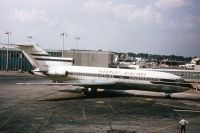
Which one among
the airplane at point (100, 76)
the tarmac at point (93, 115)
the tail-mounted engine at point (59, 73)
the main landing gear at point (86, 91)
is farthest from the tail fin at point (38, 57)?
the tarmac at point (93, 115)

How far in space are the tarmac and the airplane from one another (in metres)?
1.97

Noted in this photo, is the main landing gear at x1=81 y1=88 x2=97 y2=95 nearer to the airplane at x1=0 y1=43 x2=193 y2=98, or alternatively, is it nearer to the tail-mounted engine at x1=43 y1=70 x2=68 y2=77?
the airplane at x1=0 y1=43 x2=193 y2=98

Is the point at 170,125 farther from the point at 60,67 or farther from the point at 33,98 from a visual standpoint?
the point at 60,67

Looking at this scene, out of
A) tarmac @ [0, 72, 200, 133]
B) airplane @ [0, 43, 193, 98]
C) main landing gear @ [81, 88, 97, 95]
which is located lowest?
tarmac @ [0, 72, 200, 133]

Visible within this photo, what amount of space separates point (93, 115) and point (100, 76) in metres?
13.7

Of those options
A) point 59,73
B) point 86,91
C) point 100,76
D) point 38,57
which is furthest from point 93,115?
point 38,57

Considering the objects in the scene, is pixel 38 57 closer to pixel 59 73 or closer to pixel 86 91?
pixel 59 73

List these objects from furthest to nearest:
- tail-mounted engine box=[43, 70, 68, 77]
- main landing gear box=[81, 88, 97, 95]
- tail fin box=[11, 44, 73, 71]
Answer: tail fin box=[11, 44, 73, 71] < tail-mounted engine box=[43, 70, 68, 77] < main landing gear box=[81, 88, 97, 95]

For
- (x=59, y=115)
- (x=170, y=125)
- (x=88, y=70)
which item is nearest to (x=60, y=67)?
(x=88, y=70)

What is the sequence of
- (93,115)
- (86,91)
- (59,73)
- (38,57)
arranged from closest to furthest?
(93,115), (86,91), (59,73), (38,57)

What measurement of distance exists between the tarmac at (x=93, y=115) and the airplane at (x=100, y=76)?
1968 mm

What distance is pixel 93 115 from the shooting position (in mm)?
25672

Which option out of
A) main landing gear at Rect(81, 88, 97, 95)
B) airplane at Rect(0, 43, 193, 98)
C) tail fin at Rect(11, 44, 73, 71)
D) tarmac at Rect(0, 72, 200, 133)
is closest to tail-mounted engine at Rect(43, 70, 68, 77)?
airplane at Rect(0, 43, 193, 98)

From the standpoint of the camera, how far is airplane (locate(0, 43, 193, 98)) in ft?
119
